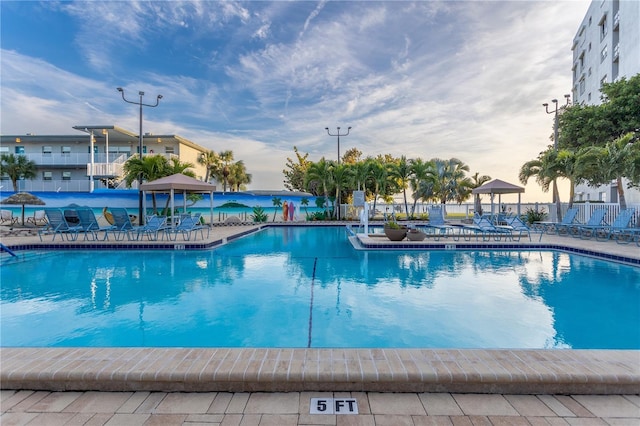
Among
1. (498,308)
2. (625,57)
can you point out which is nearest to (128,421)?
(498,308)

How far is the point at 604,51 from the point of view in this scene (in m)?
24.8

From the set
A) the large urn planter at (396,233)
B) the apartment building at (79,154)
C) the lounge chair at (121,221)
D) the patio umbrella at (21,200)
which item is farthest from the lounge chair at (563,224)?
the apartment building at (79,154)

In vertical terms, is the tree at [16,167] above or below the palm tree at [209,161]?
below

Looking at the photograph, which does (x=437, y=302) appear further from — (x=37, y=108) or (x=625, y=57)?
(x=625, y=57)

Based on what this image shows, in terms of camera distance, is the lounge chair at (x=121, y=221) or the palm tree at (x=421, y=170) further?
the palm tree at (x=421, y=170)

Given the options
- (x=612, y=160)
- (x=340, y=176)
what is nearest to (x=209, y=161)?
(x=340, y=176)

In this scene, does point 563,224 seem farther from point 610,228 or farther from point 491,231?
point 491,231

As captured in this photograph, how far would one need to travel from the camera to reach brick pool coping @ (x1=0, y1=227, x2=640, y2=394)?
2336 mm

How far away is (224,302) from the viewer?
203 inches

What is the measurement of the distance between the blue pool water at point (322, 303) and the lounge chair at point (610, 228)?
3.86 meters

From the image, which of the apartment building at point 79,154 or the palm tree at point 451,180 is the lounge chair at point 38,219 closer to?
the apartment building at point 79,154

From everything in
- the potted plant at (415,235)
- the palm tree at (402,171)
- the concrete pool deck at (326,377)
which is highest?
the palm tree at (402,171)

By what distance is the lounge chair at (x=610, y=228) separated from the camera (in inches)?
430

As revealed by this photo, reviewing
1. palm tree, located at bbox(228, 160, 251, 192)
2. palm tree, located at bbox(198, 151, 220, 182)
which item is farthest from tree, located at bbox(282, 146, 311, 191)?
palm tree, located at bbox(198, 151, 220, 182)
